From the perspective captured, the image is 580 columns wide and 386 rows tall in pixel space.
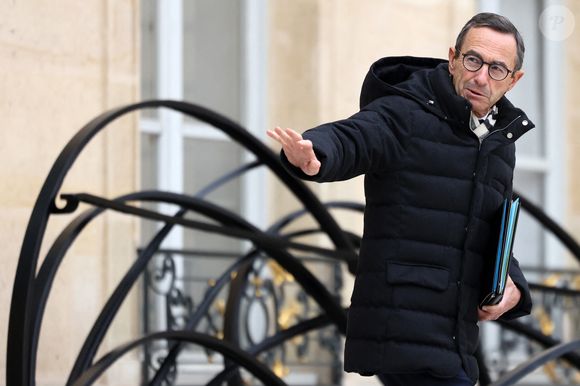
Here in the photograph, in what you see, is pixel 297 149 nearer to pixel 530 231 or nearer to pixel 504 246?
pixel 504 246

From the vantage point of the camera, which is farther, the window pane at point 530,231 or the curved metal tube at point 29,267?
the window pane at point 530,231

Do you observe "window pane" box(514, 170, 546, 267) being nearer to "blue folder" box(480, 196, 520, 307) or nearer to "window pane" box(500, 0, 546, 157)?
"window pane" box(500, 0, 546, 157)

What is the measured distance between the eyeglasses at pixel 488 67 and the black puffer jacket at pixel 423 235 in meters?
0.08

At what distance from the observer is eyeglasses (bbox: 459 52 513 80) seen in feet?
9.53

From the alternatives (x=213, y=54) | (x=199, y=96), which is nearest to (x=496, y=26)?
(x=199, y=96)

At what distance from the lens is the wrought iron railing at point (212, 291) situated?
3.70 metres

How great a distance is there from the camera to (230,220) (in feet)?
15.9

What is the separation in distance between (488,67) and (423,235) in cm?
38

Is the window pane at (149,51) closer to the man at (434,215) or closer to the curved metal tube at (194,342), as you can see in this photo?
the curved metal tube at (194,342)

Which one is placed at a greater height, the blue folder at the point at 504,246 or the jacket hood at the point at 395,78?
the jacket hood at the point at 395,78

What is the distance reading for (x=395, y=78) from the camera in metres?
3.23

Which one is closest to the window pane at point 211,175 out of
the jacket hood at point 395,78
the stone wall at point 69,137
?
the stone wall at point 69,137

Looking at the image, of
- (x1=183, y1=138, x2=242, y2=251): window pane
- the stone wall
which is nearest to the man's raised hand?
the stone wall

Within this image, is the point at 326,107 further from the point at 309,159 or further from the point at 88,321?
the point at 309,159
